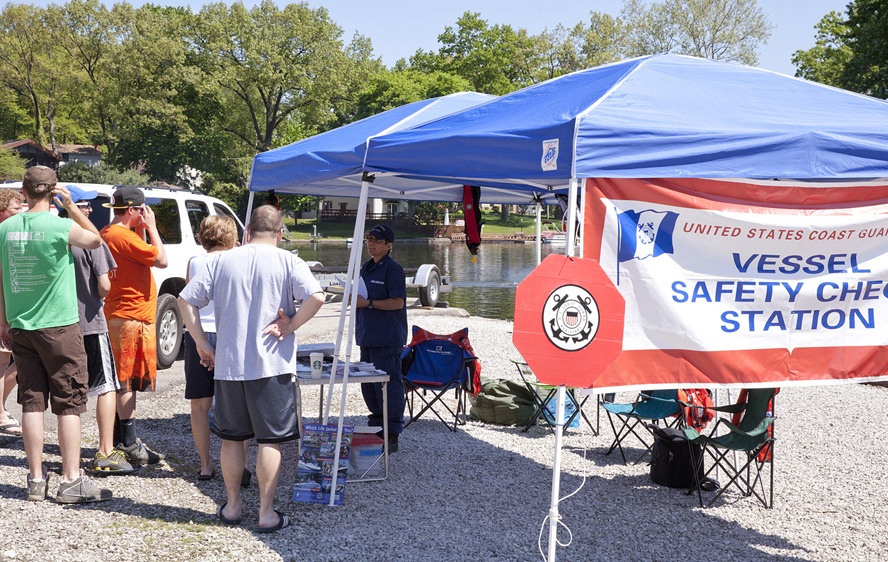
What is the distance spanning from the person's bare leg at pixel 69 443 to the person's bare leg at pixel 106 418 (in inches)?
16.7

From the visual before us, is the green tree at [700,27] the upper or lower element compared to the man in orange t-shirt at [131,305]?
upper

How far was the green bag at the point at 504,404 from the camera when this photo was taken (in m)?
7.11

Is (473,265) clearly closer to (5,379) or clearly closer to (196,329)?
(5,379)

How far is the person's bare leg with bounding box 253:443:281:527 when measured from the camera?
14.1ft

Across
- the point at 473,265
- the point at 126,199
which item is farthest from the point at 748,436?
the point at 473,265

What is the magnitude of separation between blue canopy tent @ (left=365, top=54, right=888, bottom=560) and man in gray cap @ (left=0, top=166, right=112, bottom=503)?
6.05ft

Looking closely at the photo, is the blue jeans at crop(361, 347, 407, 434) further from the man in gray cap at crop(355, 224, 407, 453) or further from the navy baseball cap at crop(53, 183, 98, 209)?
the navy baseball cap at crop(53, 183, 98, 209)

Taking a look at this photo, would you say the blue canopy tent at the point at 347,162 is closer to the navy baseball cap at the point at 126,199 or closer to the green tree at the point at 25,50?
the navy baseball cap at the point at 126,199

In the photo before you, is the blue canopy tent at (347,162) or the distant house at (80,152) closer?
the blue canopy tent at (347,162)

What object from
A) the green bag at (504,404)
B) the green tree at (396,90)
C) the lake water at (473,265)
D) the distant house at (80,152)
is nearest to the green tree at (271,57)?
the green tree at (396,90)

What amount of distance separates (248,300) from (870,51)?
27.1 metres

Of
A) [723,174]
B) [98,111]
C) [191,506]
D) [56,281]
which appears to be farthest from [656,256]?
[98,111]

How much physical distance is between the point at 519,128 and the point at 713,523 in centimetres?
264

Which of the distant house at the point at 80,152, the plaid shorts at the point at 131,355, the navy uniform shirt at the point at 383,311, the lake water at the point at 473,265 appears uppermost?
the distant house at the point at 80,152
